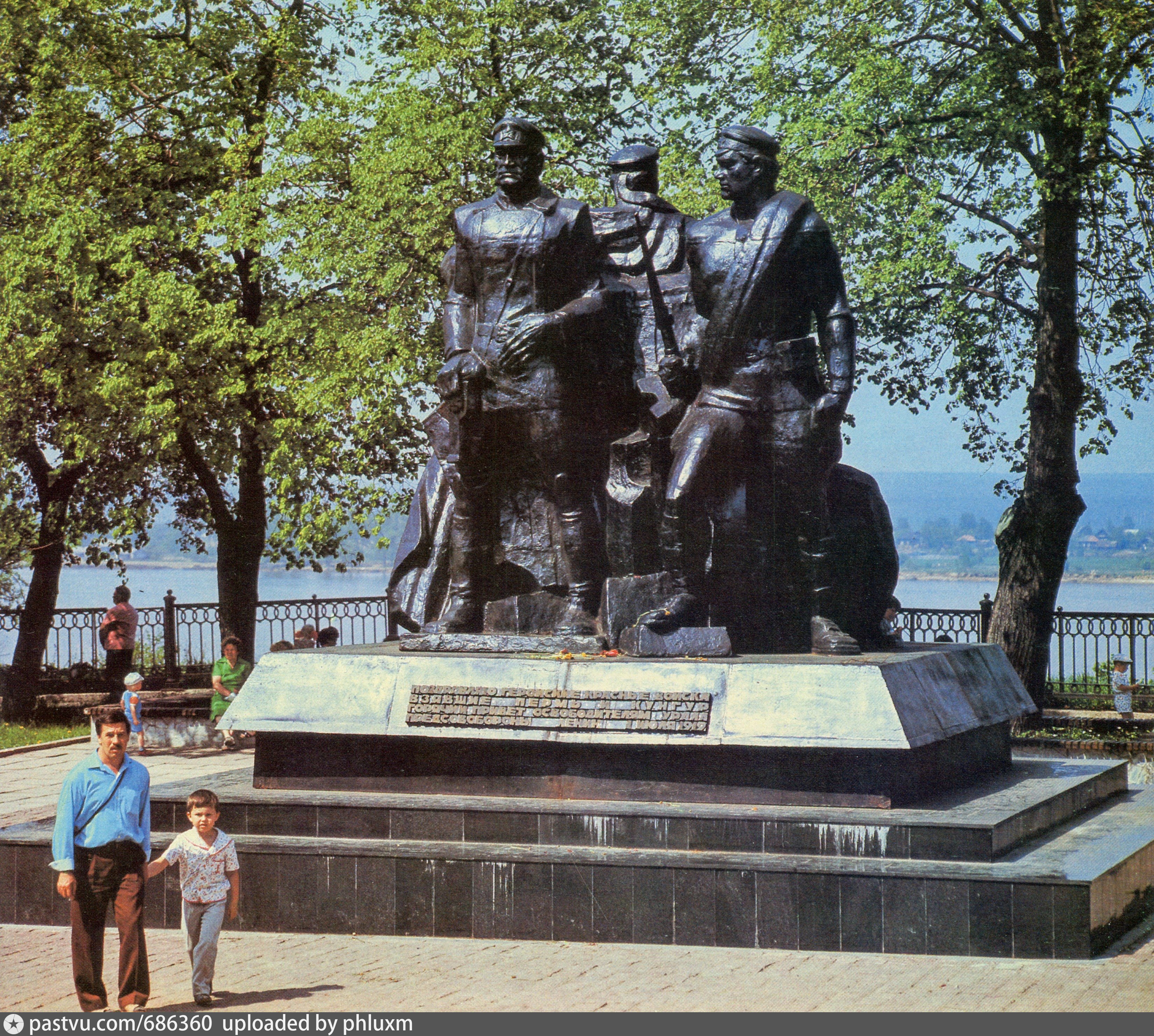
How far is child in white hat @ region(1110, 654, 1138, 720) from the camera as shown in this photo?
15031mm

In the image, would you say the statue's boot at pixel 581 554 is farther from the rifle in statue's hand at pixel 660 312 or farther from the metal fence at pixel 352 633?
the metal fence at pixel 352 633

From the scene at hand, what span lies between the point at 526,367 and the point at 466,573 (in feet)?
3.56

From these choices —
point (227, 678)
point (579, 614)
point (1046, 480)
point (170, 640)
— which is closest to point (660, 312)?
point (579, 614)

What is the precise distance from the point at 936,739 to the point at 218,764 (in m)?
7.52

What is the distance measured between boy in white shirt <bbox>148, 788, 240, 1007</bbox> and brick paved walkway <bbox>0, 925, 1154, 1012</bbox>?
139mm

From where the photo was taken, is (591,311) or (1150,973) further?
(591,311)

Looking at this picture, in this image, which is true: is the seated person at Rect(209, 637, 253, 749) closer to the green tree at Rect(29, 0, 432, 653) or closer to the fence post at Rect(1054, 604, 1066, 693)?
the green tree at Rect(29, 0, 432, 653)

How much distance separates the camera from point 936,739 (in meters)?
6.79

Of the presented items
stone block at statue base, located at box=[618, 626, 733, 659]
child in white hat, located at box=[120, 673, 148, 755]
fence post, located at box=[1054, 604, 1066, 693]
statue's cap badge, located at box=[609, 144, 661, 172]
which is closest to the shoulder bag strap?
stone block at statue base, located at box=[618, 626, 733, 659]

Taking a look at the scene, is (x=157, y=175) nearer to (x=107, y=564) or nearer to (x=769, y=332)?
(x=107, y=564)

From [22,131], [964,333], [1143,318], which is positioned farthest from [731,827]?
[22,131]

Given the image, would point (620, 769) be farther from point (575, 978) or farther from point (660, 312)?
point (660, 312)

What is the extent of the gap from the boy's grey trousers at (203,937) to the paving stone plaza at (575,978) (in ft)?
0.28

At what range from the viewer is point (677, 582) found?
7672 millimetres
